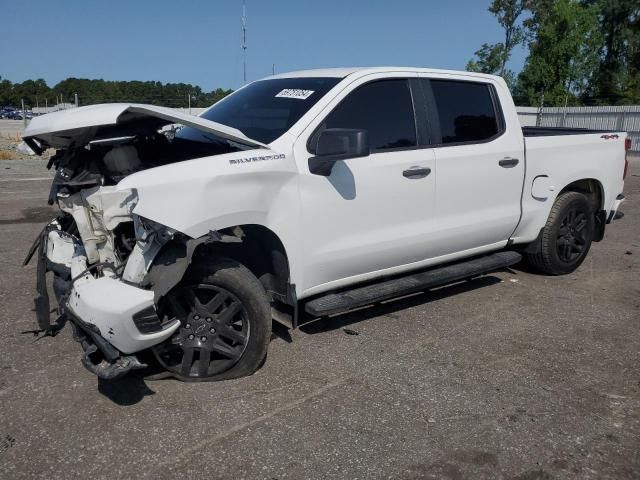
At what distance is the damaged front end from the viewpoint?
2980mm

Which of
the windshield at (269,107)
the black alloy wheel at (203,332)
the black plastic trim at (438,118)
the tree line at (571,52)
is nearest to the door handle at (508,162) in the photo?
the black plastic trim at (438,118)

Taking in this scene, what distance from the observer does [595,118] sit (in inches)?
1024

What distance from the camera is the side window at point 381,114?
403 centimetres

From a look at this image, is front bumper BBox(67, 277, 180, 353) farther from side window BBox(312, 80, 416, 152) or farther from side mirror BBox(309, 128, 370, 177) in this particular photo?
side window BBox(312, 80, 416, 152)

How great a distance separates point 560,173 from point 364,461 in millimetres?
3792

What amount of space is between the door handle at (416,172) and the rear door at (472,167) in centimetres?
15

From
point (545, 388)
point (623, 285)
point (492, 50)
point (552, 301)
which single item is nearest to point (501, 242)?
point (552, 301)

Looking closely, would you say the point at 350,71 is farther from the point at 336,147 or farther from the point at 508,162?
the point at 508,162

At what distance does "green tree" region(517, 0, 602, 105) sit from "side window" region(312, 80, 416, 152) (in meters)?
43.5

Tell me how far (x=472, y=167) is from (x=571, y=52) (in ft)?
148

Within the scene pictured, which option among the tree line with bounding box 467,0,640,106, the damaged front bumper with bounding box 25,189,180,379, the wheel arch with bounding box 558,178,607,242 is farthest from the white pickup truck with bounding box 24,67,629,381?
the tree line with bounding box 467,0,640,106

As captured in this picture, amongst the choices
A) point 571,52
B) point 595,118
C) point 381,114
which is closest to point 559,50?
point 571,52

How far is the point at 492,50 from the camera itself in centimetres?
4416

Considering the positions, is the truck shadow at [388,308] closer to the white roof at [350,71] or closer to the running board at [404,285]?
the running board at [404,285]
